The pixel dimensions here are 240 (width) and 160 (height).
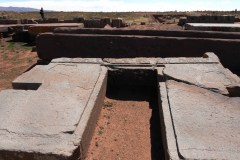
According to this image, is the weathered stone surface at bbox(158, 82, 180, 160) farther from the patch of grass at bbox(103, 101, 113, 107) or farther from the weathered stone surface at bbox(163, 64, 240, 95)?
the patch of grass at bbox(103, 101, 113, 107)

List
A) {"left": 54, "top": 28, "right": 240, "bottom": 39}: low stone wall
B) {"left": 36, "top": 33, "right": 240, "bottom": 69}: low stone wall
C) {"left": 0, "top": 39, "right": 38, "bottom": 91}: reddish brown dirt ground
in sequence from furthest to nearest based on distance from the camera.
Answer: {"left": 0, "top": 39, "right": 38, "bottom": 91}: reddish brown dirt ground, {"left": 54, "top": 28, "right": 240, "bottom": 39}: low stone wall, {"left": 36, "top": 33, "right": 240, "bottom": 69}: low stone wall

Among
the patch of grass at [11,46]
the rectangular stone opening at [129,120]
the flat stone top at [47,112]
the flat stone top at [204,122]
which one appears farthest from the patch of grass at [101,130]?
the patch of grass at [11,46]

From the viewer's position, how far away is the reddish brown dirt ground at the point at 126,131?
4.43 metres

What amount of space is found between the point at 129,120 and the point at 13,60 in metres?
7.20

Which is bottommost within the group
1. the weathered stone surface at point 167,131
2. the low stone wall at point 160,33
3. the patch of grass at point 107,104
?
the patch of grass at point 107,104

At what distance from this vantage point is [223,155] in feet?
11.3

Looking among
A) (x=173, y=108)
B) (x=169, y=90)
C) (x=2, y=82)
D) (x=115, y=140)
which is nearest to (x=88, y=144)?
(x=115, y=140)

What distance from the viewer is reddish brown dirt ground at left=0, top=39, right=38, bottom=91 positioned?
8.95 meters

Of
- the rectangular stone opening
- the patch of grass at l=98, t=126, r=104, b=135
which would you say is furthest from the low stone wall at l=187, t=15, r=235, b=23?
the patch of grass at l=98, t=126, r=104, b=135

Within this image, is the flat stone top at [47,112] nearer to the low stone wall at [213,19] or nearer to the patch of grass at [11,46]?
the patch of grass at [11,46]

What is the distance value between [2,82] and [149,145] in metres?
5.61

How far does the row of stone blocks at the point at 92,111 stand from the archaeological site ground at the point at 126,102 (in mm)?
14

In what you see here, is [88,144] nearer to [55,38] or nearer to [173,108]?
[173,108]

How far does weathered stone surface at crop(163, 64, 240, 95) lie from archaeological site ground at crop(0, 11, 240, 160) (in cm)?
2
